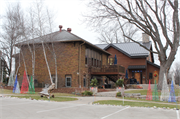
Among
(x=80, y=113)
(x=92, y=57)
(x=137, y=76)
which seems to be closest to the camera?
(x=80, y=113)

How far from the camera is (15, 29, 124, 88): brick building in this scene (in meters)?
23.5

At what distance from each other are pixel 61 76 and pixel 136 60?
17.3 meters

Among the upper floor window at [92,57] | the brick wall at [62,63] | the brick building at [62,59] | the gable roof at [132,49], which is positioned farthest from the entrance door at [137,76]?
the brick wall at [62,63]

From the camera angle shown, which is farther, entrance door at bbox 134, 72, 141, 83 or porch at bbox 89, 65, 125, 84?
entrance door at bbox 134, 72, 141, 83

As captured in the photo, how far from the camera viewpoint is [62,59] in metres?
24.3

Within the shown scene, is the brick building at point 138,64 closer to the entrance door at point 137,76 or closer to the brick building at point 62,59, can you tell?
the entrance door at point 137,76

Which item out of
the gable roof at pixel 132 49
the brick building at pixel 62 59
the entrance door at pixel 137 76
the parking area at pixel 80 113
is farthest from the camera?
the gable roof at pixel 132 49

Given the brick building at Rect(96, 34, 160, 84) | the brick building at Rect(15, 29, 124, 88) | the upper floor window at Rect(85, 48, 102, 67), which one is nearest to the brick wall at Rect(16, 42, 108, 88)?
the brick building at Rect(15, 29, 124, 88)

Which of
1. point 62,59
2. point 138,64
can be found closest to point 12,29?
point 62,59

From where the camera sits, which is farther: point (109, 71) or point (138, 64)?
point (138, 64)

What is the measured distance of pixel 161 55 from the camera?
61.7 ft

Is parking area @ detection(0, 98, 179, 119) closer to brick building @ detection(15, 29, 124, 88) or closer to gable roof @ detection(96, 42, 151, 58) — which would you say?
brick building @ detection(15, 29, 124, 88)

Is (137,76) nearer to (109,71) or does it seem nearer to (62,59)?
(109,71)

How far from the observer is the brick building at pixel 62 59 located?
23.5 m
